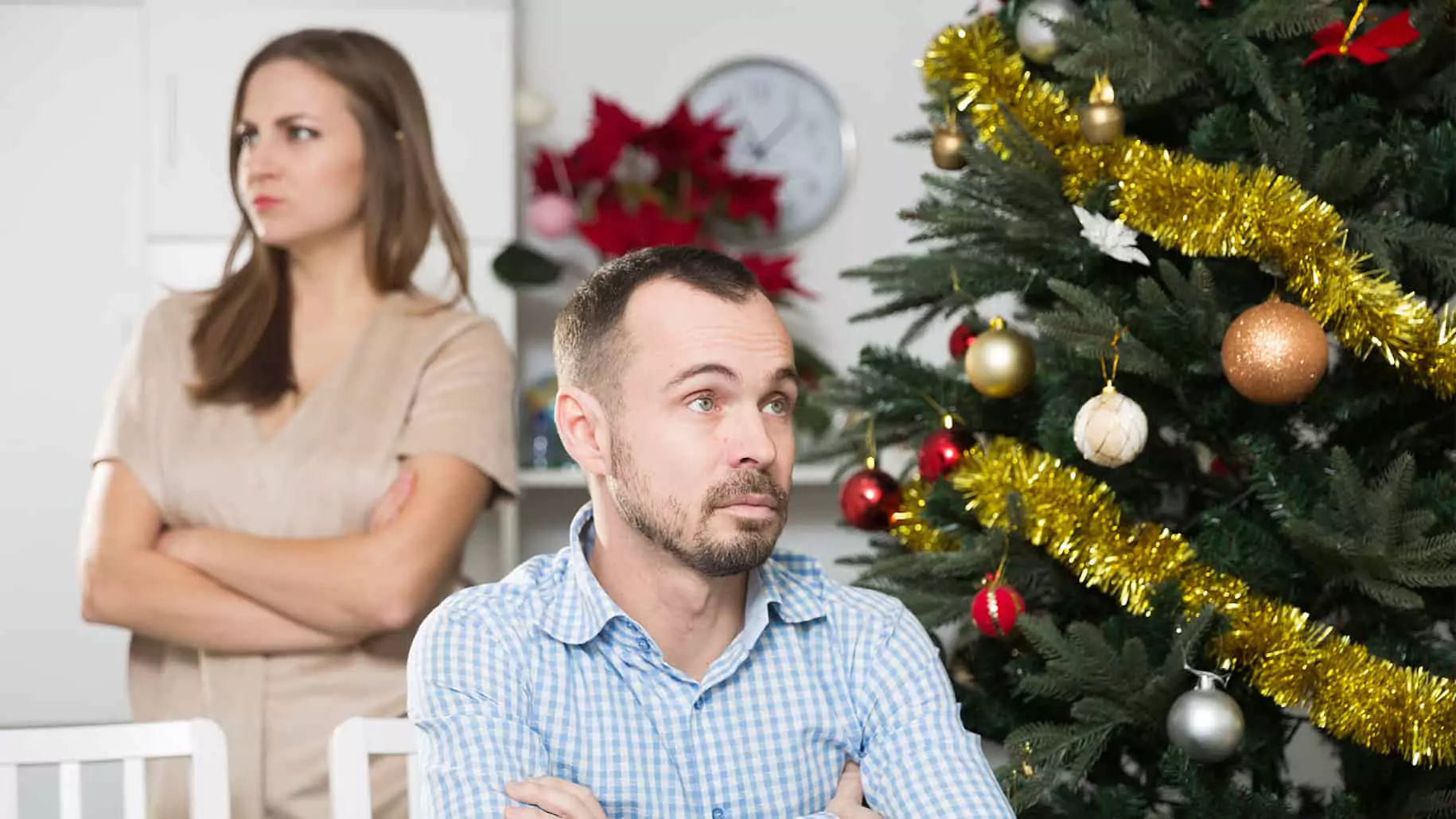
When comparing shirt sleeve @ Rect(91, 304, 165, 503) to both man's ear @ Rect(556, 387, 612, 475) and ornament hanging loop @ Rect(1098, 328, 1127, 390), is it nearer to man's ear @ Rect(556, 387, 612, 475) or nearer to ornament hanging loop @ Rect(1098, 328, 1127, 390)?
man's ear @ Rect(556, 387, 612, 475)

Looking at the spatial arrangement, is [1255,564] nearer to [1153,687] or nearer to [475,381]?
[1153,687]

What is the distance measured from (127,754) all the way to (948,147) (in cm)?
115

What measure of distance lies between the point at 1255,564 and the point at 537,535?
→ 2.07 meters

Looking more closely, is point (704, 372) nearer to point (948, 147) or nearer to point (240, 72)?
point (948, 147)

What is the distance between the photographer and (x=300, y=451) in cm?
249

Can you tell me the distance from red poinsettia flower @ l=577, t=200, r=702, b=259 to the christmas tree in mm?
1303

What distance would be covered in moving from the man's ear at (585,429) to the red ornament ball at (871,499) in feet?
2.12

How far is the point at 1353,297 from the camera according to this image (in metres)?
1.54

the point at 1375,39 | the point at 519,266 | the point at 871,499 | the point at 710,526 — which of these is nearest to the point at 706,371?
the point at 710,526

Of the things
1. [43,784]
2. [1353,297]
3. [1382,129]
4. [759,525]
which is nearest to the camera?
[759,525]

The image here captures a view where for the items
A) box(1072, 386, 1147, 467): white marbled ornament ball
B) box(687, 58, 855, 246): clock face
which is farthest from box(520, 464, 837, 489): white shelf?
box(1072, 386, 1147, 467): white marbled ornament ball

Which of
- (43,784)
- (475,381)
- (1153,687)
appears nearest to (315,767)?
(475,381)

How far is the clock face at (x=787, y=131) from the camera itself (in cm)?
349

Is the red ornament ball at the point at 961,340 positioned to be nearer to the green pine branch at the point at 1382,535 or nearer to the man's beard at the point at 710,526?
the green pine branch at the point at 1382,535
